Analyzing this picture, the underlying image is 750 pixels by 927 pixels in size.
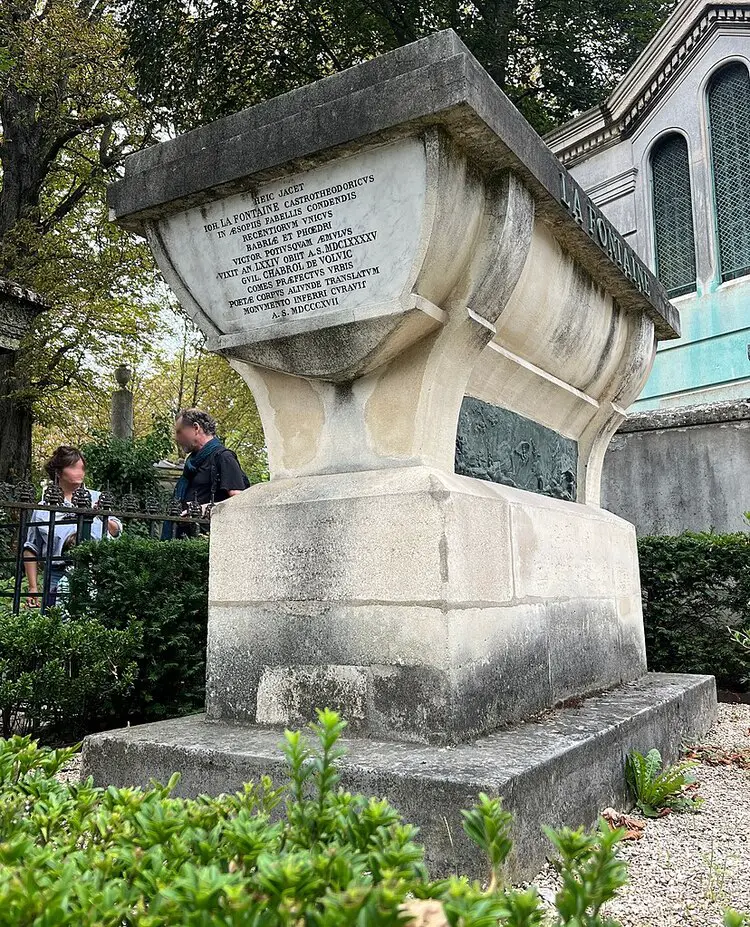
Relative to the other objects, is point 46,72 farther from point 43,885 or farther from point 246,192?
point 43,885

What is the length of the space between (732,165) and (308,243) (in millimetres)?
11762

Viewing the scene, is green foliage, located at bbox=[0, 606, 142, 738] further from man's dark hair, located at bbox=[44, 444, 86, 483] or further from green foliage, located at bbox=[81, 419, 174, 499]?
green foliage, located at bbox=[81, 419, 174, 499]

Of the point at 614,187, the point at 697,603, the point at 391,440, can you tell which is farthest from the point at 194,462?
the point at 614,187

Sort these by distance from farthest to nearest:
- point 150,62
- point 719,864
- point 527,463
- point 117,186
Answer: point 150,62 < point 527,463 < point 117,186 < point 719,864

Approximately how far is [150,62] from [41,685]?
15.1m

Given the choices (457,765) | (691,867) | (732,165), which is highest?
(732,165)

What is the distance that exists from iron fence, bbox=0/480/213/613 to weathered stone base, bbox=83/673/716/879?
6.39 ft

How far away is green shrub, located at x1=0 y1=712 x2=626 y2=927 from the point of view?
958 millimetres

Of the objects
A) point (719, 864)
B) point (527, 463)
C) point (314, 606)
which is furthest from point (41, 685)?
point (719, 864)

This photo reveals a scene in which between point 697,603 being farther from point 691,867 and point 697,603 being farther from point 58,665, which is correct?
point 58,665

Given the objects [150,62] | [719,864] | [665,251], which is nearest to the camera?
[719,864]

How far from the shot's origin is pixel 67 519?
5.54 m

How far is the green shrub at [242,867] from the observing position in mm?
958

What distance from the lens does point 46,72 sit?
A: 14188 mm
